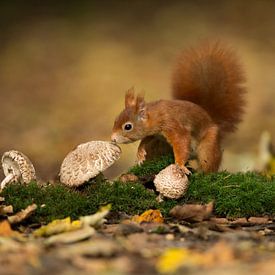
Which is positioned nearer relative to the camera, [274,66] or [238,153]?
[238,153]

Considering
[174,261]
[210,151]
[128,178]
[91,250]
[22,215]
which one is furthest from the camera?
[210,151]

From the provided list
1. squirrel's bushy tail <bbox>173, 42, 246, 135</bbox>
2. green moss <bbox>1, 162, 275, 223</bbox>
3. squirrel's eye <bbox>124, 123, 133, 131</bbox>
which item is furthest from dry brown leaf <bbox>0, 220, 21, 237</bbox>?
squirrel's bushy tail <bbox>173, 42, 246, 135</bbox>

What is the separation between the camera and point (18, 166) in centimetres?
424

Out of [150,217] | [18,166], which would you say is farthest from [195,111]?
[18,166]

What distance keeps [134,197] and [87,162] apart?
335 mm

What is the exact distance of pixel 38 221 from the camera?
3.81m

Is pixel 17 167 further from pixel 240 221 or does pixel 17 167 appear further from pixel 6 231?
pixel 240 221

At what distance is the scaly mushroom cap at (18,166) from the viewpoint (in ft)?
13.8

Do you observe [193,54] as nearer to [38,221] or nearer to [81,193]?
[81,193]

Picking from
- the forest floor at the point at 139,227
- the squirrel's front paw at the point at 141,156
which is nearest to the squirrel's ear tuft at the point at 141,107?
the squirrel's front paw at the point at 141,156

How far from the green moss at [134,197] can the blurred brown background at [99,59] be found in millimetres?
4838

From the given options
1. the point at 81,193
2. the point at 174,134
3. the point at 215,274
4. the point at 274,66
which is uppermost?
the point at 274,66

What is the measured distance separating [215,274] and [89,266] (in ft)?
1.48

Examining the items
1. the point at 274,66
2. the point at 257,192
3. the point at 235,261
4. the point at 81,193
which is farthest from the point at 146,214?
the point at 274,66
